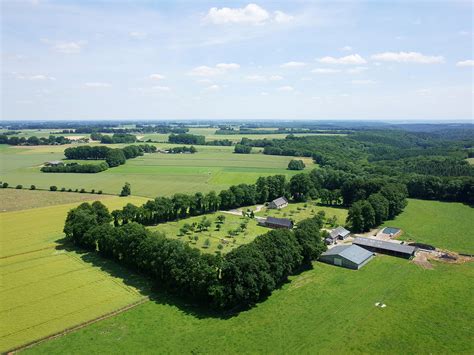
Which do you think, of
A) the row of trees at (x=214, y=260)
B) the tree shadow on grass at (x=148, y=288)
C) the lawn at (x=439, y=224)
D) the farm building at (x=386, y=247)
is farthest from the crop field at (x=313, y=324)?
the lawn at (x=439, y=224)

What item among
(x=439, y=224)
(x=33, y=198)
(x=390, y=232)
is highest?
(x=33, y=198)

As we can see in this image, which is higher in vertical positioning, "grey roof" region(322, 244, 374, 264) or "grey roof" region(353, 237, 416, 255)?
"grey roof" region(322, 244, 374, 264)

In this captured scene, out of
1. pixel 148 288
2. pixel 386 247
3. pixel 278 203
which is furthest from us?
pixel 278 203

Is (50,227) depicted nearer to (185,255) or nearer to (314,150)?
(185,255)

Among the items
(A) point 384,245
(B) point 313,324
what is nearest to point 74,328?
(B) point 313,324

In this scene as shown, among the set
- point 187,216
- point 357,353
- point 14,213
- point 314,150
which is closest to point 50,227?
point 14,213

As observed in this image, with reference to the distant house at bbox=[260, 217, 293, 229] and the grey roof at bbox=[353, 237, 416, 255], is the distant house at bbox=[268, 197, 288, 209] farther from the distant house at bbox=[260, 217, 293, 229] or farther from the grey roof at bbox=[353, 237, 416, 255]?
the grey roof at bbox=[353, 237, 416, 255]

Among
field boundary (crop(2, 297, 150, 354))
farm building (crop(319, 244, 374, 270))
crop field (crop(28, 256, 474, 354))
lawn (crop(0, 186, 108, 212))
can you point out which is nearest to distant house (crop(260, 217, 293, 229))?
farm building (crop(319, 244, 374, 270))

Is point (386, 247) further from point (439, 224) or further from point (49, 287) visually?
point (49, 287)
